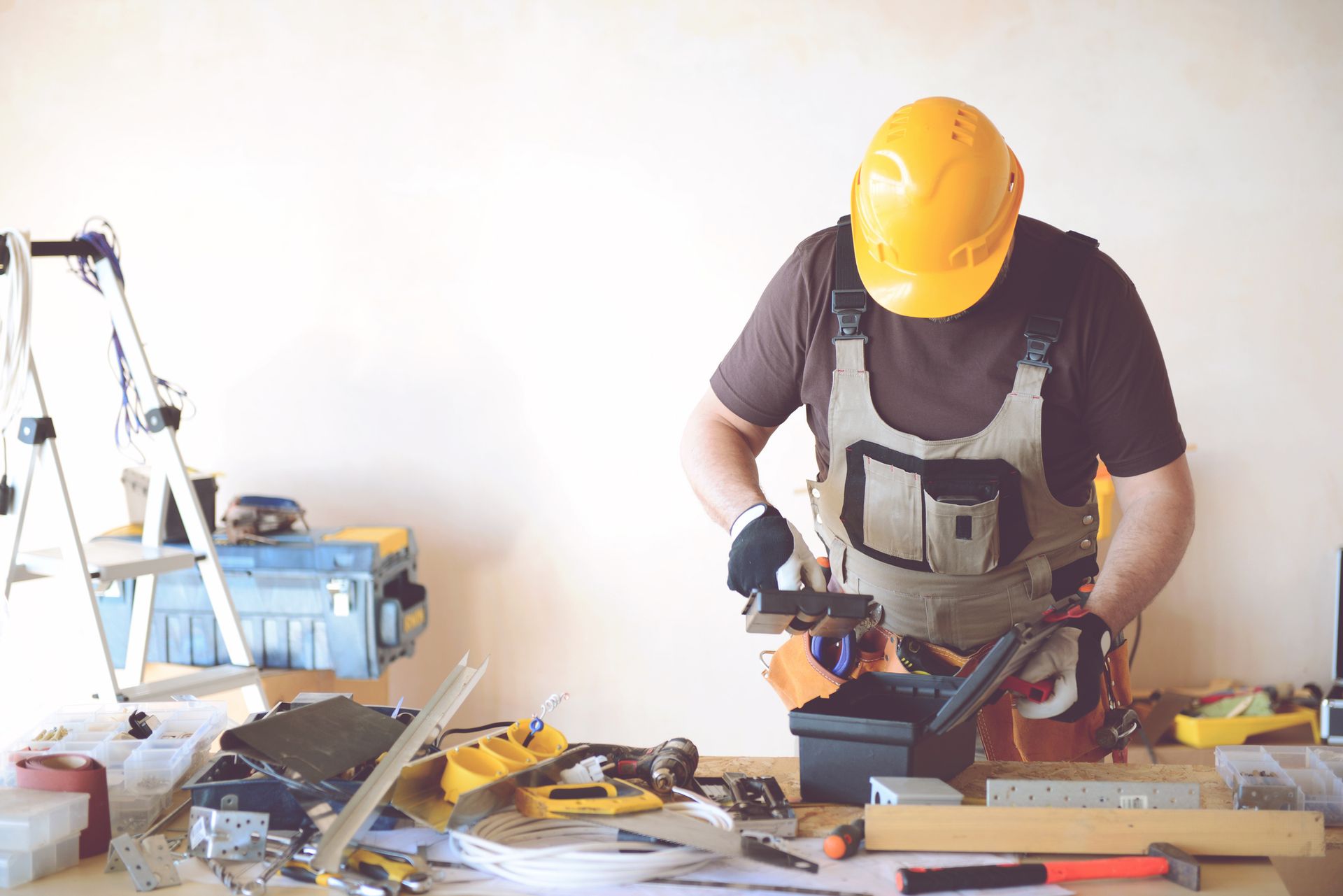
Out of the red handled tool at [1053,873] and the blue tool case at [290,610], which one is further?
the blue tool case at [290,610]

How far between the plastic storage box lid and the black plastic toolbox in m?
0.80

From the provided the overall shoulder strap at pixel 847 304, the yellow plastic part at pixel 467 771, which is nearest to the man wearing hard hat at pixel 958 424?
the overall shoulder strap at pixel 847 304

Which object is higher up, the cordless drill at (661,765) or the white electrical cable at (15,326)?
the white electrical cable at (15,326)

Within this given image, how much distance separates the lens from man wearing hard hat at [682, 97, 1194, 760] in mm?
1497

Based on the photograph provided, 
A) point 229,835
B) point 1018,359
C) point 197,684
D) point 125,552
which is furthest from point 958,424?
point 125,552

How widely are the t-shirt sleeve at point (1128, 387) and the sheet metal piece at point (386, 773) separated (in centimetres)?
102

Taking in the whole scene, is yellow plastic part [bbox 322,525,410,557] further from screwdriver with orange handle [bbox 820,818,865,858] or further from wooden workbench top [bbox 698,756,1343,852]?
screwdriver with orange handle [bbox 820,818,865,858]

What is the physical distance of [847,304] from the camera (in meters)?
1.67

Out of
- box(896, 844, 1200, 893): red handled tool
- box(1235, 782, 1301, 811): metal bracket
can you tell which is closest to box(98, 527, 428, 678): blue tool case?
box(896, 844, 1200, 893): red handled tool

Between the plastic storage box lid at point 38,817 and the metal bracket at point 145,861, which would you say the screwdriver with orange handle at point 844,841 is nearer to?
the metal bracket at point 145,861

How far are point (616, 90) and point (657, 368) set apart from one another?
2.84 ft

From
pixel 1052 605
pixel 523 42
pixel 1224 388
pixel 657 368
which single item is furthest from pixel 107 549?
pixel 1224 388

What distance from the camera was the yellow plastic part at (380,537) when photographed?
9.35 ft

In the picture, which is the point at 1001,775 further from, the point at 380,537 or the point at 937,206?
the point at 380,537
